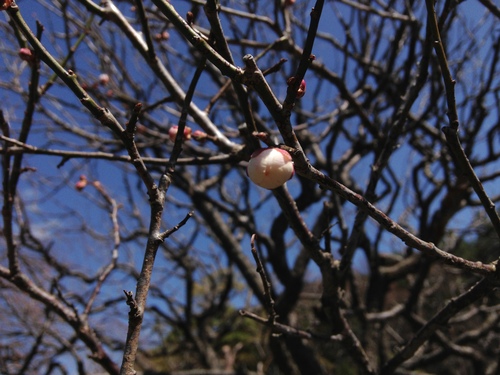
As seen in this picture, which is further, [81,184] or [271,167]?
[81,184]

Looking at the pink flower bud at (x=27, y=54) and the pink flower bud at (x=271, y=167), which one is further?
the pink flower bud at (x=27, y=54)

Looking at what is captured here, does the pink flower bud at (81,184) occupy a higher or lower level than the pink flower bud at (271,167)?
higher

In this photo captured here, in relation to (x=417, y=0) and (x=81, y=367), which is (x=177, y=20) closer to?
(x=81, y=367)

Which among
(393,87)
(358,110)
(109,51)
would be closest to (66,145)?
(109,51)

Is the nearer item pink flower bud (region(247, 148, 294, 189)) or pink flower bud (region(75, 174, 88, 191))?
pink flower bud (region(247, 148, 294, 189))

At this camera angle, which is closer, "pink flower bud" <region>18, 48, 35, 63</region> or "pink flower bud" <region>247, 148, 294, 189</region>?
"pink flower bud" <region>247, 148, 294, 189</region>

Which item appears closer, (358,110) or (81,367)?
(81,367)

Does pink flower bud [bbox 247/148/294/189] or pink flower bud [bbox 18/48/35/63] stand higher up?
pink flower bud [bbox 18/48/35/63]

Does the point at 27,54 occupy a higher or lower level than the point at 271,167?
higher
